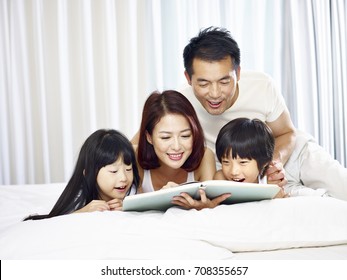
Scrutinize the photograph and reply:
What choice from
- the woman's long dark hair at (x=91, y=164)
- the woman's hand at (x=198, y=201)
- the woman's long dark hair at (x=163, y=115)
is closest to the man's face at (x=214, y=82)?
the woman's long dark hair at (x=163, y=115)

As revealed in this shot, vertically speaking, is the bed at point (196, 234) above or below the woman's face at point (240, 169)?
below

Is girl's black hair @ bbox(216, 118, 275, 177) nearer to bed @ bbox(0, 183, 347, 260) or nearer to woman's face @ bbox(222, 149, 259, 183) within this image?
woman's face @ bbox(222, 149, 259, 183)

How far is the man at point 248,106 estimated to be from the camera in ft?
7.13

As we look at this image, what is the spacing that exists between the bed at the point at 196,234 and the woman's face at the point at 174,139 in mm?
398

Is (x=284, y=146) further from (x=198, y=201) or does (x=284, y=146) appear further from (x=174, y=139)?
(x=198, y=201)

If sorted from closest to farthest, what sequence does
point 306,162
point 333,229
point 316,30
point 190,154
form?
point 333,229, point 190,154, point 306,162, point 316,30

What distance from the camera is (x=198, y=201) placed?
5.24 ft

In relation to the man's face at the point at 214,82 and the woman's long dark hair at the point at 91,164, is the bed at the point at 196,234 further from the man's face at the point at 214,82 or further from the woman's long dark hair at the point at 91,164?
the man's face at the point at 214,82

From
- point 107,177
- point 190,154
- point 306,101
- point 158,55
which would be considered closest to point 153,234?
point 107,177

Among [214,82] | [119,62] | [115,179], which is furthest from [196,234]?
[119,62]

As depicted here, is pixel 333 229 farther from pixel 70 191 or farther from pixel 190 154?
pixel 70 191

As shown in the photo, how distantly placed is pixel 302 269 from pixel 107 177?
0.81 metres

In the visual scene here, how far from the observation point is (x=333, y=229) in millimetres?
1495

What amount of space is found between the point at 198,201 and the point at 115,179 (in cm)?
40
